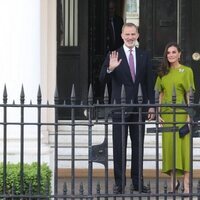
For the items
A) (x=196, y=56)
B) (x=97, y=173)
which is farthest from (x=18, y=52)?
(x=196, y=56)

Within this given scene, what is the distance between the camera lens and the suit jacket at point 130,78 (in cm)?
913

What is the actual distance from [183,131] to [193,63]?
360cm

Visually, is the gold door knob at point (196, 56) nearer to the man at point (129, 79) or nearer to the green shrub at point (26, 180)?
Result: the man at point (129, 79)

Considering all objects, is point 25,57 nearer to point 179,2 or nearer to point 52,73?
point 52,73

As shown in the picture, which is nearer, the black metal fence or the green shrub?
the black metal fence

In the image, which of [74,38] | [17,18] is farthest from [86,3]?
[17,18]

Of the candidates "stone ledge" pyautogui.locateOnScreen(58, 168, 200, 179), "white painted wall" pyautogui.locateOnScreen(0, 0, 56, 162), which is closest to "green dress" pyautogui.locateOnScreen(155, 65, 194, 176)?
"white painted wall" pyautogui.locateOnScreen(0, 0, 56, 162)

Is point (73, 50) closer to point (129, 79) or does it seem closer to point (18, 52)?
point (18, 52)

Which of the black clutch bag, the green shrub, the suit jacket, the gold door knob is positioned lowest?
the green shrub

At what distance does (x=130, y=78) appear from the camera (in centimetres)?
916

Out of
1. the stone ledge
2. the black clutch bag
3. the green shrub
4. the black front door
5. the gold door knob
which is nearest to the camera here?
the green shrub

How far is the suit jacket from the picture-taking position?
9.13m

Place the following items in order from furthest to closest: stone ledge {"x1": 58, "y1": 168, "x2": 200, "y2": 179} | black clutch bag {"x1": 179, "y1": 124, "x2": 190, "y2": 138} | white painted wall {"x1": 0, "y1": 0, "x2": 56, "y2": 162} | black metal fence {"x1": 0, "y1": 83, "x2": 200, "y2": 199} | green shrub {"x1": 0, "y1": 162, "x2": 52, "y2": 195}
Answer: stone ledge {"x1": 58, "y1": 168, "x2": 200, "y2": 179}
white painted wall {"x1": 0, "y1": 0, "x2": 56, "y2": 162}
black clutch bag {"x1": 179, "y1": 124, "x2": 190, "y2": 138}
green shrub {"x1": 0, "y1": 162, "x2": 52, "y2": 195}
black metal fence {"x1": 0, "y1": 83, "x2": 200, "y2": 199}

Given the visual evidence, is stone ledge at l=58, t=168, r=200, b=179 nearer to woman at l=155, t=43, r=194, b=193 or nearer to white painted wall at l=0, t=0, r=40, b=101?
woman at l=155, t=43, r=194, b=193
